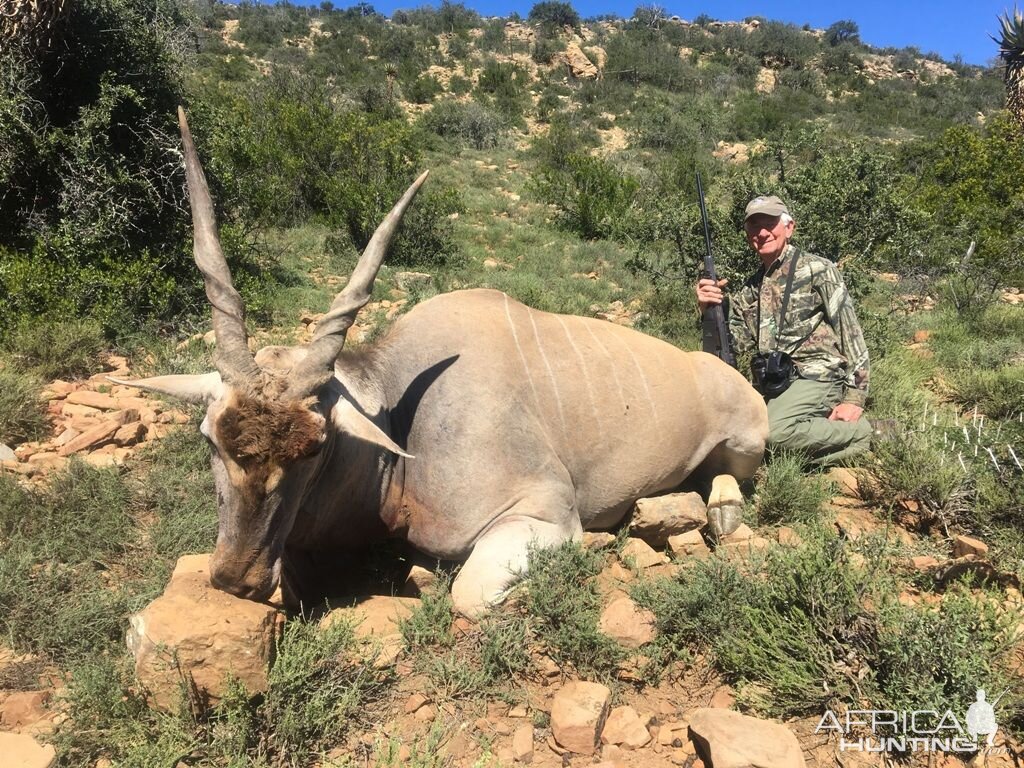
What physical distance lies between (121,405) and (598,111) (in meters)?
27.4

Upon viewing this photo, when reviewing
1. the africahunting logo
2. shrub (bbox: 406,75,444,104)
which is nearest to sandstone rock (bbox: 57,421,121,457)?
the africahunting logo

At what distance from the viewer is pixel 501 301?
4094 millimetres

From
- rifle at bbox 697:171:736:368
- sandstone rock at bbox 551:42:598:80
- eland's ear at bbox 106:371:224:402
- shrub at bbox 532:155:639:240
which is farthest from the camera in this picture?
sandstone rock at bbox 551:42:598:80

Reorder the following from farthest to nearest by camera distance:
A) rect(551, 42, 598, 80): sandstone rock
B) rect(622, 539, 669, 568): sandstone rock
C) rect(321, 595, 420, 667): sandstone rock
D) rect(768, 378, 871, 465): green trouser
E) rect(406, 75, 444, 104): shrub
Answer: rect(551, 42, 598, 80): sandstone rock, rect(406, 75, 444, 104): shrub, rect(768, 378, 871, 465): green trouser, rect(622, 539, 669, 568): sandstone rock, rect(321, 595, 420, 667): sandstone rock

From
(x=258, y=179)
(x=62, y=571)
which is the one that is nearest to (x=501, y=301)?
(x=62, y=571)

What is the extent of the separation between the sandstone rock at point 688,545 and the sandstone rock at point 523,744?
1515 mm

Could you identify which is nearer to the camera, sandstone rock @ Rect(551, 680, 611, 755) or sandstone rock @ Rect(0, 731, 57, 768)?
sandstone rock @ Rect(0, 731, 57, 768)

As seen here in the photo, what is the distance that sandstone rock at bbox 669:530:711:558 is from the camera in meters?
3.57

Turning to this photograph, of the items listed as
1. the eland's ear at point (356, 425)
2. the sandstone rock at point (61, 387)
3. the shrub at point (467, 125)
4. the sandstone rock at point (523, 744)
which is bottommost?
the sandstone rock at point (61, 387)

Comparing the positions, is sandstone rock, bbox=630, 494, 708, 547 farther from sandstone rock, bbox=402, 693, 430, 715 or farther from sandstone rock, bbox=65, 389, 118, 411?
sandstone rock, bbox=65, 389, 118, 411

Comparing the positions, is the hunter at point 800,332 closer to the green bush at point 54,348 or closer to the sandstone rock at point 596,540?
the sandstone rock at point 596,540

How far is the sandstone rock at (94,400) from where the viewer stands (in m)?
5.04

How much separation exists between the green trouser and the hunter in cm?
1

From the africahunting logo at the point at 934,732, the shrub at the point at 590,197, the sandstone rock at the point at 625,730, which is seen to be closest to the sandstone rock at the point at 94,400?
the sandstone rock at the point at 625,730
